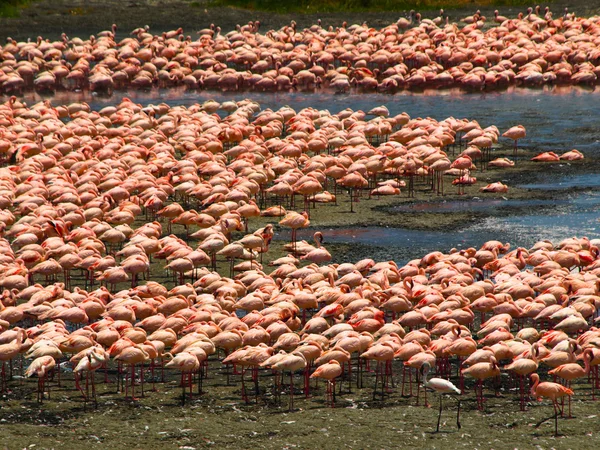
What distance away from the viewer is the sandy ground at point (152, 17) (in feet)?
133

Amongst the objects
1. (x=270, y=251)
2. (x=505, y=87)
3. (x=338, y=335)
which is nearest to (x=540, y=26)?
(x=505, y=87)

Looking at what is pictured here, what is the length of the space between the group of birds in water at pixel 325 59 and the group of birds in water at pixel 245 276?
8.17m

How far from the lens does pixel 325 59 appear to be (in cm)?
3438

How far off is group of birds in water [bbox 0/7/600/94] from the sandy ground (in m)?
2.71

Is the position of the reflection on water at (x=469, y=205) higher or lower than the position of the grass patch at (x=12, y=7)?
lower

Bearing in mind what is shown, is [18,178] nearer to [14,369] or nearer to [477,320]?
[14,369]

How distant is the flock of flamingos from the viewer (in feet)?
42.2

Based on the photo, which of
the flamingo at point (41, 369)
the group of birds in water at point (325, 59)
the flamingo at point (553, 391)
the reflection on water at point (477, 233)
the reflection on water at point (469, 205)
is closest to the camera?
the flamingo at point (553, 391)

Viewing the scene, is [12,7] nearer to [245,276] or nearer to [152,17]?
[152,17]

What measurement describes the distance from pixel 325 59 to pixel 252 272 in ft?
64.0

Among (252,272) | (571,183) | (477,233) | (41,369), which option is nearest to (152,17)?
(571,183)

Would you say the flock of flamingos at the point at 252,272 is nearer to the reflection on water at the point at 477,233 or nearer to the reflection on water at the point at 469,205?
the reflection on water at the point at 469,205

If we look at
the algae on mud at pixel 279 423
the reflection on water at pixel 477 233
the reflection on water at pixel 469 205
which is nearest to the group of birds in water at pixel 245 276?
the algae on mud at pixel 279 423

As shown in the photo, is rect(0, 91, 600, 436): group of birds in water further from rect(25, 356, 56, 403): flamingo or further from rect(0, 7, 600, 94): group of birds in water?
rect(0, 7, 600, 94): group of birds in water
